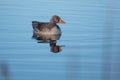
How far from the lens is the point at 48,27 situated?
473 inches

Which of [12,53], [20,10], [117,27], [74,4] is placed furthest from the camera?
[74,4]

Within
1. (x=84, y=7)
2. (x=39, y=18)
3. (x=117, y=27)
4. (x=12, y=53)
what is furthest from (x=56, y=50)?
(x=84, y=7)

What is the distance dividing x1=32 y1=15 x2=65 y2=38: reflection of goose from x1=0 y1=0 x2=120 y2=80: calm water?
176 millimetres

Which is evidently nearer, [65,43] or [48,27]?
[65,43]

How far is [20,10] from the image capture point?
529 inches

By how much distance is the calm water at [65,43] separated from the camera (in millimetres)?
5741

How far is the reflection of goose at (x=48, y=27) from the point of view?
1173cm

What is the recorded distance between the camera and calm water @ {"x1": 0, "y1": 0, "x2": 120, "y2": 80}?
5741 millimetres

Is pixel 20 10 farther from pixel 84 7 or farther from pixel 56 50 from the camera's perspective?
pixel 56 50

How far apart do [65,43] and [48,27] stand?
1889mm

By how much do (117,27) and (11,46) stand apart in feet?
8.66

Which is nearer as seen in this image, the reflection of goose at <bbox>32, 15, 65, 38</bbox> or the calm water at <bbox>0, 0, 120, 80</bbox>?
the calm water at <bbox>0, 0, 120, 80</bbox>

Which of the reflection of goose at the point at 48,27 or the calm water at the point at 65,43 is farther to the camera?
the reflection of goose at the point at 48,27

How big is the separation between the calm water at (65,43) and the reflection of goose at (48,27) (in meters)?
0.18
